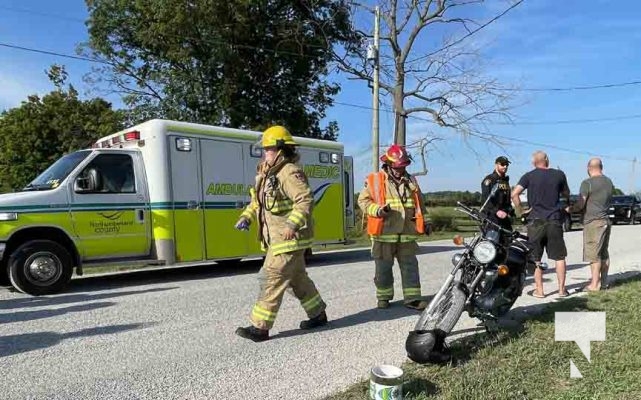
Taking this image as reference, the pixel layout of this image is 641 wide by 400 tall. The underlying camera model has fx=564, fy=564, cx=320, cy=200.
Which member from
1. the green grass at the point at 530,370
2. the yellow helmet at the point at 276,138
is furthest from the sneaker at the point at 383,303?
the yellow helmet at the point at 276,138

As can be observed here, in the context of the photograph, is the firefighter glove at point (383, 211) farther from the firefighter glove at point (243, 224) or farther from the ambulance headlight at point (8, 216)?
the ambulance headlight at point (8, 216)

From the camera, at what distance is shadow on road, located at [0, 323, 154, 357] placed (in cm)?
512

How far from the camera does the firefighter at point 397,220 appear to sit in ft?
20.9

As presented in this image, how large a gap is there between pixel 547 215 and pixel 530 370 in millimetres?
3698

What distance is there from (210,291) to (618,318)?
17.1 ft

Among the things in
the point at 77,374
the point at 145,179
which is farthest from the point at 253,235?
the point at 77,374

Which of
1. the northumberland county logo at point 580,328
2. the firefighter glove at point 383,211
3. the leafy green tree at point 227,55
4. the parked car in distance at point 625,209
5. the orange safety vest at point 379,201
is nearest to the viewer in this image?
the northumberland county logo at point 580,328

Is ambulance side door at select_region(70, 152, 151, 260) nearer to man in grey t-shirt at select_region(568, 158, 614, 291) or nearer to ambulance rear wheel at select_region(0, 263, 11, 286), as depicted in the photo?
ambulance rear wheel at select_region(0, 263, 11, 286)

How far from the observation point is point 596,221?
7719mm

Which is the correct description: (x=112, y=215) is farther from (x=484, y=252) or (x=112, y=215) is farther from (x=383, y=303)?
(x=484, y=252)

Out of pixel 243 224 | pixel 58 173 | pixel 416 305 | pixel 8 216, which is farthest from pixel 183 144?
pixel 416 305

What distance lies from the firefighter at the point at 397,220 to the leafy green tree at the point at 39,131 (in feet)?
94.8

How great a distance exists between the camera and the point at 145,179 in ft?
30.2

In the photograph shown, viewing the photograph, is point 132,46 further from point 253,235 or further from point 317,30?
point 253,235
